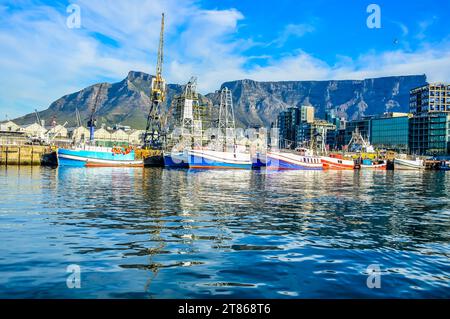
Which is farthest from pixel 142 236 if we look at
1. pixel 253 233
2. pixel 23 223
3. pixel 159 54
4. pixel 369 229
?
pixel 159 54

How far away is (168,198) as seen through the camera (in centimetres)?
3247

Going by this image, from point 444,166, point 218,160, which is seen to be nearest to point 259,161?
point 218,160

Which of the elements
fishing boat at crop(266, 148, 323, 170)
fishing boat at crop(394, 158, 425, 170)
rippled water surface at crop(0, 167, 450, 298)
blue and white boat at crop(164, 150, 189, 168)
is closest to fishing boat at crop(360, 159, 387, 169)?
fishing boat at crop(394, 158, 425, 170)

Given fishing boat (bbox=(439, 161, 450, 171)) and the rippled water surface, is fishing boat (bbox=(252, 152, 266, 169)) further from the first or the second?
the rippled water surface

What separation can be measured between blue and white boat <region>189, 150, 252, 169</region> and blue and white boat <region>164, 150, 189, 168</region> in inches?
82.0

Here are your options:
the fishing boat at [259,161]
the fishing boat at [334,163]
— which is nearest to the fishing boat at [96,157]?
the fishing boat at [259,161]

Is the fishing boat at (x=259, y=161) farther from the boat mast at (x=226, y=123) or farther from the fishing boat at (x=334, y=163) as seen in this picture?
the fishing boat at (x=334, y=163)

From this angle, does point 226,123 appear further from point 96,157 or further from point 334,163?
point 334,163

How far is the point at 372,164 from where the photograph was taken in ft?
482

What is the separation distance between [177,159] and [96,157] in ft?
66.9

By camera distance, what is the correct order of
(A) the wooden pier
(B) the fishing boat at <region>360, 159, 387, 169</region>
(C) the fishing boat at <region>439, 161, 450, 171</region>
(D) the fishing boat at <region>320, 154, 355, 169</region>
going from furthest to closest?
(C) the fishing boat at <region>439, 161, 450, 171</region> → (B) the fishing boat at <region>360, 159, 387, 169</region> → (D) the fishing boat at <region>320, 154, 355, 169</region> → (A) the wooden pier

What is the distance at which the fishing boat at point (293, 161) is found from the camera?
112375mm

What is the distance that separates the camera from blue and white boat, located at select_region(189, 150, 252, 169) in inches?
3994
